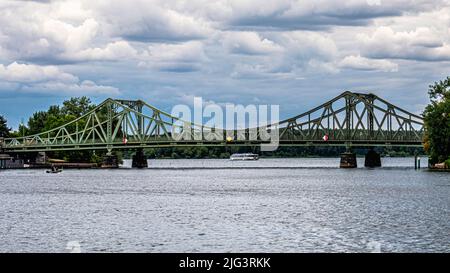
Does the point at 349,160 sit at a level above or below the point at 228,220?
above

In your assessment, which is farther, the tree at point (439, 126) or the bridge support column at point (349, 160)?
the bridge support column at point (349, 160)

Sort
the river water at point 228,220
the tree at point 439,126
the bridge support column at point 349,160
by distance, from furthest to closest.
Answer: the bridge support column at point 349,160 < the tree at point 439,126 < the river water at point 228,220

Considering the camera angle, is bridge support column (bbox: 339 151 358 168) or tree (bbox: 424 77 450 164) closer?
tree (bbox: 424 77 450 164)

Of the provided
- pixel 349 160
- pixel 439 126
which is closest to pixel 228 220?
pixel 439 126

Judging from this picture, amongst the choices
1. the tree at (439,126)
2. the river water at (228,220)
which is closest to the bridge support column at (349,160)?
the tree at (439,126)

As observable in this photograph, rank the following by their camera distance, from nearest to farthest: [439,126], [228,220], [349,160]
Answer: [228,220] < [439,126] < [349,160]

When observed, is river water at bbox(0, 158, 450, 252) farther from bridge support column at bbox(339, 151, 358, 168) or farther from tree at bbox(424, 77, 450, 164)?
bridge support column at bbox(339, 151, 358, 168)

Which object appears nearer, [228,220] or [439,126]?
[228,220]

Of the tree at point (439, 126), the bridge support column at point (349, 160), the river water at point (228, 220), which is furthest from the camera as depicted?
the bridge support column at point (349, 160)

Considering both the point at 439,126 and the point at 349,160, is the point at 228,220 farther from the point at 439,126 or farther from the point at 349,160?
the point at 349,160

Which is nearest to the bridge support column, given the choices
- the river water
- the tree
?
the tree

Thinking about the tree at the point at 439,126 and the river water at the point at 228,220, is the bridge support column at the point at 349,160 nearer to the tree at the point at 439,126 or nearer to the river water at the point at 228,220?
the tree at the point at 439,126
